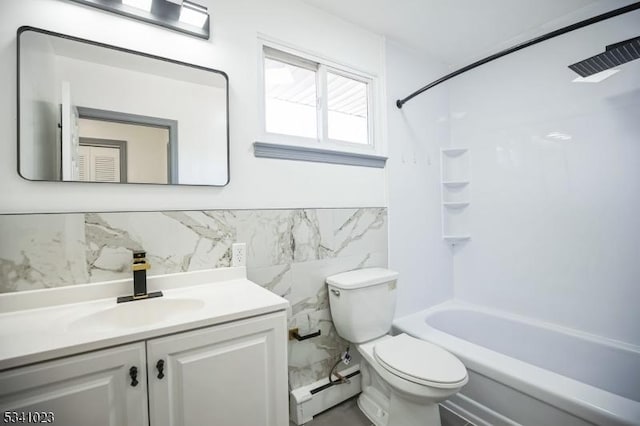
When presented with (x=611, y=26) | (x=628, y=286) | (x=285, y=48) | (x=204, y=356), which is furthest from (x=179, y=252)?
(x=611, y=26)

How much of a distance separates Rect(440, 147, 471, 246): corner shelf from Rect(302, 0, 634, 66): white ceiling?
0.89 metres

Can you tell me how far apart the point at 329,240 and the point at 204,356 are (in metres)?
1.04

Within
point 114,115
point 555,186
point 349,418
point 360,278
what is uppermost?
point 114,115

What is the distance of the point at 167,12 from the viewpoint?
1341 mm

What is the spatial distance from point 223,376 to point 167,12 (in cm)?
164

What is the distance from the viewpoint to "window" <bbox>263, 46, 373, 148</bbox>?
1.76 metres

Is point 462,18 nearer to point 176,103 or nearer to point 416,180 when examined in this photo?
point 416,180

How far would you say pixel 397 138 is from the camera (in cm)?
222

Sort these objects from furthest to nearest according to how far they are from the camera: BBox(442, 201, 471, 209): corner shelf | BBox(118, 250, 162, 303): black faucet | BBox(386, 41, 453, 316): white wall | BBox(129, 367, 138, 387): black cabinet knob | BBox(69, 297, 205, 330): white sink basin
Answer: BBox(442, 201, 471, 209): corner shelf
BBox(386, 41, 453, 316): white wall
BBox(118, 250, 162, 303): black faucet
BBox(69, 297, 205, 330): white sink basin
BBox(129, 367, 138, 387): black cabinet knob

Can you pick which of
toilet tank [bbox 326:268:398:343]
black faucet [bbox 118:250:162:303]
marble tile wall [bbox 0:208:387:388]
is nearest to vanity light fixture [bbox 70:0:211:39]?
marble tile wall [bbox 0:208:387:388]

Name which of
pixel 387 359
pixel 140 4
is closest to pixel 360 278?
pixel 387 359

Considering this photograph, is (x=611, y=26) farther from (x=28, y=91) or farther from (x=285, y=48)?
(x=28, y=91)

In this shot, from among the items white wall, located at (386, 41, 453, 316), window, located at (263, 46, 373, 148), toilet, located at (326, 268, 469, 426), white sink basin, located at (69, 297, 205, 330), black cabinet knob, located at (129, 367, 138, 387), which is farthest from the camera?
white wall, located at (386, 41, 453, 316)

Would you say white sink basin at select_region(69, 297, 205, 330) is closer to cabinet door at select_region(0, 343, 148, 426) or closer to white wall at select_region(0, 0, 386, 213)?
cabinet door at select_region(0, 343, 148, 426)
